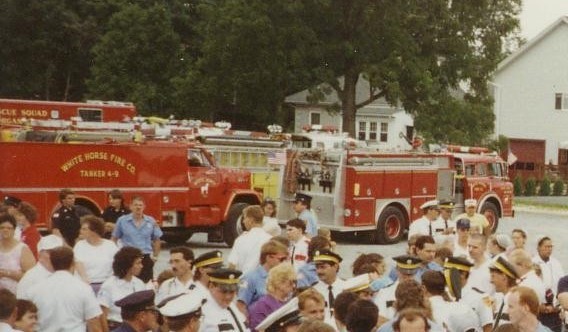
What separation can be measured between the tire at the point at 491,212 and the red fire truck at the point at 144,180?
739cm

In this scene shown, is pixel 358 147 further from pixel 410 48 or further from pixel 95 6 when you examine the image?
pixel 95 6

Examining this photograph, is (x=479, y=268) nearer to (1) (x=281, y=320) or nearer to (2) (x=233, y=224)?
(1) (x=281, y=320)

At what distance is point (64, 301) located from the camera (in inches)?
328

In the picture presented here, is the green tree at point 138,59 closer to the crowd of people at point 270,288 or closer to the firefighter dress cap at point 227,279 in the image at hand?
the crowd of people at point 270,288

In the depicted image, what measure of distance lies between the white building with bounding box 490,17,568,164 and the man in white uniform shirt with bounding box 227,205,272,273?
55742 mm

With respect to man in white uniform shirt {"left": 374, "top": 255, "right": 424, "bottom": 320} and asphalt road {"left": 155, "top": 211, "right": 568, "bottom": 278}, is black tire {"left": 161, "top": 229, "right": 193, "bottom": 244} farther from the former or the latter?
man in white uniform shirt {"left": 374, "top": 255, "right": 424, "bottom": 320}

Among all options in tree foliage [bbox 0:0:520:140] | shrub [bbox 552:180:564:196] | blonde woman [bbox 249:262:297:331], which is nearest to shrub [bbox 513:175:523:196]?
shrub [bbox 552:180:564:196]

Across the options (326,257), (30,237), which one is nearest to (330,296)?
(326,257)

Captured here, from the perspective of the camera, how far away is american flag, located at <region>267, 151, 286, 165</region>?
26406mm

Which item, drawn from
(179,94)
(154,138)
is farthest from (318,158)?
(179,94)

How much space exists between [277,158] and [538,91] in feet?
140

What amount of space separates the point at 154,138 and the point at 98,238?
13441mm

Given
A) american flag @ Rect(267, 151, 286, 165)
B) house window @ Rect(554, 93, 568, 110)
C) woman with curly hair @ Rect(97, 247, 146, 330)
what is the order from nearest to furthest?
woman with curly hair @ Rect(97, 247, 146, 330) < american flag @ Rect(267, 151, 286, 165) < house window @ Rect(554, 93, 568, 110)

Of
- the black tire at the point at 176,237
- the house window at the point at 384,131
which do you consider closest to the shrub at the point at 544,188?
the house window at the point at 384,131
